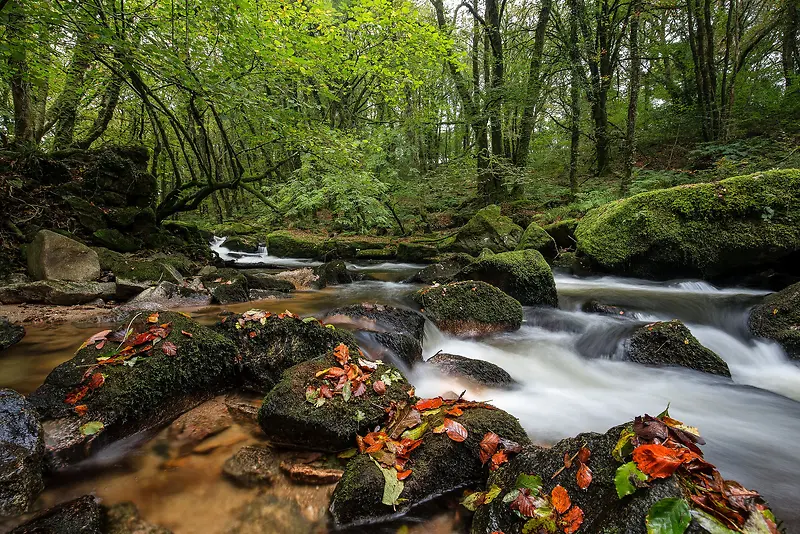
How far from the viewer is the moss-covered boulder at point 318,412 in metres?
2.53

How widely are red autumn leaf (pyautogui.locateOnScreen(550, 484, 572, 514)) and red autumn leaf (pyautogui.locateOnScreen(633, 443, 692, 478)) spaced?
1.12 feet

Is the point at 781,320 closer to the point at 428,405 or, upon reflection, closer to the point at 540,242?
the point at 428,405

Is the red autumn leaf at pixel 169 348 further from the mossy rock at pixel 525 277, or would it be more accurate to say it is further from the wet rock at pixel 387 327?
the mossy rock at pixel 525 277

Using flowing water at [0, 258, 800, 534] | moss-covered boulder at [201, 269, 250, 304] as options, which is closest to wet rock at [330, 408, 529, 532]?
flowing water at [0, 258, 800, 534]

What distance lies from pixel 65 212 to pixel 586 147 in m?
19.9

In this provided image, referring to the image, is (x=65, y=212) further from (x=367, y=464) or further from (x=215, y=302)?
(x=367, y=464)

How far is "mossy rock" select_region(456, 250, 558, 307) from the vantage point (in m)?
6.74

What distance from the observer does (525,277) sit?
6742 mm

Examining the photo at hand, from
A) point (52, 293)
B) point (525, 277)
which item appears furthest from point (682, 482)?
point (52, 293)

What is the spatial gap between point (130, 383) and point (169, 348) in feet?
1.26

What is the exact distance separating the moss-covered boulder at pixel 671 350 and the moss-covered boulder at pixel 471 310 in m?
1.66

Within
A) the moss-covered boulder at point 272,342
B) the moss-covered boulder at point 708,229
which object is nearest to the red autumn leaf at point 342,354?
the moss-covered boulder at point 272,342

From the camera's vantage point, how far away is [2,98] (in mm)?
10266

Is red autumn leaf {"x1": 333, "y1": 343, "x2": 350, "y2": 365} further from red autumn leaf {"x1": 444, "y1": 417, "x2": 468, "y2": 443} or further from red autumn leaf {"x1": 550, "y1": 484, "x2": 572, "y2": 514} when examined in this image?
red autumn leaf {"x1": 550, "y1": 484, "x2": 572, "y2": 514}
